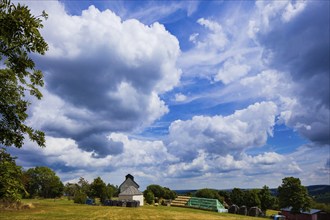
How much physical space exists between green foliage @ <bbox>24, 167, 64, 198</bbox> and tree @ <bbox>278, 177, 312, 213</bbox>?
9482 cm

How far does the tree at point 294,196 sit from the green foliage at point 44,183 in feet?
311

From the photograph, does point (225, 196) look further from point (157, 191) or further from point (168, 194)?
point (157, 191)

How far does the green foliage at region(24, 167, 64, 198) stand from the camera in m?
119

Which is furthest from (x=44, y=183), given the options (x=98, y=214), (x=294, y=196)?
(x=294, y=196)

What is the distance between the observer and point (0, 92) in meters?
11.5

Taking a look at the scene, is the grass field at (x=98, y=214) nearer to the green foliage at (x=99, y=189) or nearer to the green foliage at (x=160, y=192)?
the green foliage at (x=99, y=189)

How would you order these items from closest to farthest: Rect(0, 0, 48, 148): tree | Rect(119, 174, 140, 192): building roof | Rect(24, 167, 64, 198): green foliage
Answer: Rect(0, 0, 48, 148): tree < Rect(119, 174, 140, 192): building roof < Rect(24, 167, 64, 198): green foliage

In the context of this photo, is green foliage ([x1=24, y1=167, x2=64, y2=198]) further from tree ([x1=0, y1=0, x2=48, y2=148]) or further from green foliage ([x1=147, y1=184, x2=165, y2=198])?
tree ([x1=0, y1=0, x2=48, y2=148])

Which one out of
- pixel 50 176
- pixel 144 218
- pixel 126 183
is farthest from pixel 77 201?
pixel 50 176

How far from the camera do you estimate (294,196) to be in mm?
60344

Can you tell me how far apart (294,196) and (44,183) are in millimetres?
104237

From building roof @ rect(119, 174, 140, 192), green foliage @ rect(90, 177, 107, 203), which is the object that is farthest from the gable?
green foliage @ rect(90, 177, 107, 203)

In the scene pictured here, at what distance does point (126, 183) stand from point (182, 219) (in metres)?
55.3

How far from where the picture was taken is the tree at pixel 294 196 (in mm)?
60312
